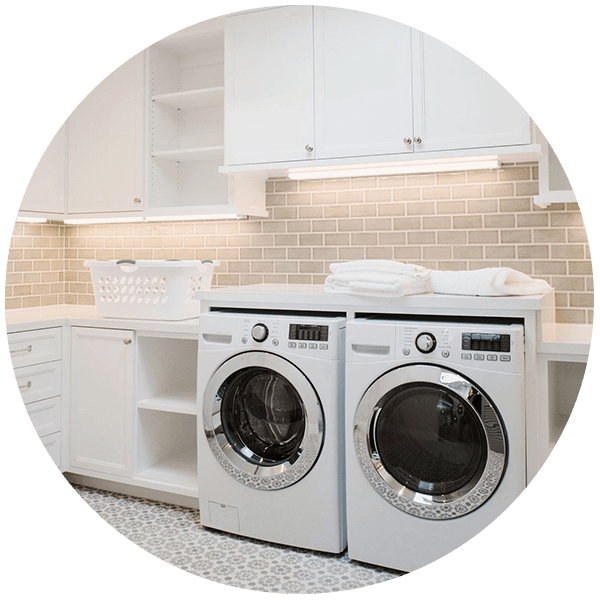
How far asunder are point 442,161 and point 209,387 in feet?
4.60

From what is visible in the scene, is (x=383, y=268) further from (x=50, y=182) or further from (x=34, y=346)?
(x=50, y=182)

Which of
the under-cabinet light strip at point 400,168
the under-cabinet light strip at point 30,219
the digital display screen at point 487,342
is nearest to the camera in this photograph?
the digital display screen at point 487,342

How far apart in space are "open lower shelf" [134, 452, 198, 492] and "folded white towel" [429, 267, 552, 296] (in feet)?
4.74

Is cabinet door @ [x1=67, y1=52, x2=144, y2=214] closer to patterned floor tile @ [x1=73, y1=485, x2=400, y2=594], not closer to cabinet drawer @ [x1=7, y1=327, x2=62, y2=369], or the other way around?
cabinet drawer @ [x1=7, y1=327, x2=62, y2=369]


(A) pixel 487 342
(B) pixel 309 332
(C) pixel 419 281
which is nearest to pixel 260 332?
(B) pixel 309 332

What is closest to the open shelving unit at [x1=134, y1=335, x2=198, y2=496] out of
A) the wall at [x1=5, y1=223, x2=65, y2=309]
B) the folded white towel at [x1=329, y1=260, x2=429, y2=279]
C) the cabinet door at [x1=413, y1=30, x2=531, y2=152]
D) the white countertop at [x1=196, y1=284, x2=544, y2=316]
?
the white countertop at [x1=196, y1=284, x2=544, y2=316]

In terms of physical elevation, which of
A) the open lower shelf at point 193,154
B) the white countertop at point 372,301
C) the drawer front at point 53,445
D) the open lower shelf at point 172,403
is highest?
the open lower shelf at point 193,154

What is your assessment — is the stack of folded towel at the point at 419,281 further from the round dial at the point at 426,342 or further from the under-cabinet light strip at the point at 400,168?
the under-cabinet light strip at the point at 400,168

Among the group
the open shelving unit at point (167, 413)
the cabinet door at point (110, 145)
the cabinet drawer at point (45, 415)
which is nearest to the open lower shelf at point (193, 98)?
the cabinet door at point (110, 145)

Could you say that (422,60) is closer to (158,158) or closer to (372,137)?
(372,137)

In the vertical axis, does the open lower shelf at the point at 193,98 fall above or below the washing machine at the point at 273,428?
above

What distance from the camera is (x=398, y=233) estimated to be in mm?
2955

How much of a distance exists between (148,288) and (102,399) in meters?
0.60

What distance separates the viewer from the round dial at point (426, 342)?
6.81ft
